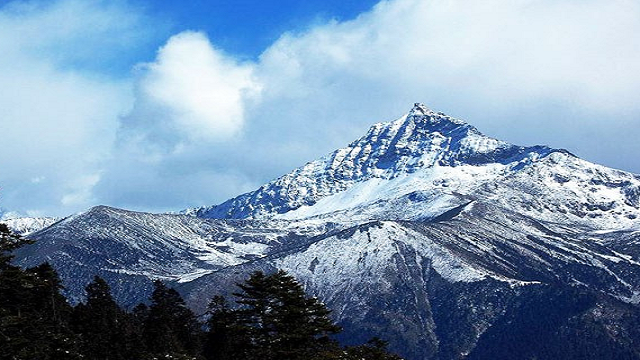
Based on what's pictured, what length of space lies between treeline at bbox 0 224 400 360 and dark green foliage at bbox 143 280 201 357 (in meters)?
0.32

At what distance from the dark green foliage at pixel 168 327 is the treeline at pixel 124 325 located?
32 centimetres

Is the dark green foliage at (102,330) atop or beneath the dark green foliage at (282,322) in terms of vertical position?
atop

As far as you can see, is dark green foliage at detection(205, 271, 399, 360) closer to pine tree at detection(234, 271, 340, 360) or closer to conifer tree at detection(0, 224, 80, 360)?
Answer: pine tree at detection(234, 271, 340, 360)

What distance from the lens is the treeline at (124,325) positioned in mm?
65500

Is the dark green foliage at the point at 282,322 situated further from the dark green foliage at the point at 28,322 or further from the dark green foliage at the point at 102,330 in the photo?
the dark green foliage at the point at 102,330

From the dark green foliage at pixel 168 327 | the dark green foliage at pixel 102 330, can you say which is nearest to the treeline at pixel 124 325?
the dark green foliage at pixel 102 330

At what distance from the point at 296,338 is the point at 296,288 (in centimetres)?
381

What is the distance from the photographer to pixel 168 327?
376 ft

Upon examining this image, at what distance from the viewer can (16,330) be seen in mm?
69125

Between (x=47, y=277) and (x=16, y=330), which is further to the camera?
(x=47, y=277)

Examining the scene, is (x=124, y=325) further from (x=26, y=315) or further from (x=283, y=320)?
(x=283, y=320)

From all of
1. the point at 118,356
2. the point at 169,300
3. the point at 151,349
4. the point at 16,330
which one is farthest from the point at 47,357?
the point at 169,300

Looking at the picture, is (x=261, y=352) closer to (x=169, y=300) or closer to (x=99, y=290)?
(x=99, y=290)

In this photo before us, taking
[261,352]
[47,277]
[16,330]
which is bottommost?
[261,352]
